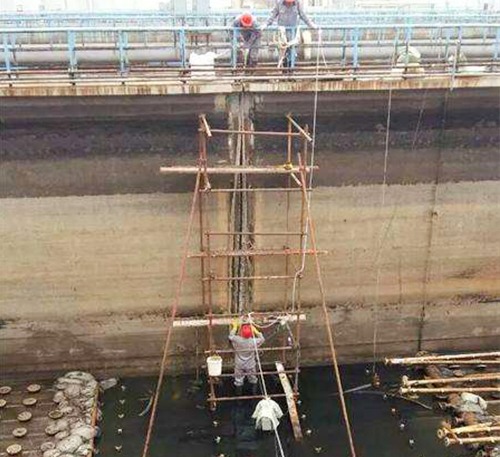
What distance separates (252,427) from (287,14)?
7.32 meters

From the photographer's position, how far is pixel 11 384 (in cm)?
1035

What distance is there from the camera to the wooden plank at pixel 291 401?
9071mm

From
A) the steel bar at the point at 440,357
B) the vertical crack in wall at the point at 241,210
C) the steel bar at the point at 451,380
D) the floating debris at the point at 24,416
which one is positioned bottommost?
the floating debris at the point at 24,416

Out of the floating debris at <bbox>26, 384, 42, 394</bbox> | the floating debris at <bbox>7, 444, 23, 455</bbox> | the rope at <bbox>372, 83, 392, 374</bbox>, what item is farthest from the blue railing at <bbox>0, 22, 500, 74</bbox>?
the floating debris at <bbox>7, 444, 23, 455</bbox>

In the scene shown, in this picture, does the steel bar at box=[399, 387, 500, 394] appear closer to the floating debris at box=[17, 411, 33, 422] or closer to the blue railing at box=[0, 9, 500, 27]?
the floating debris at box=[17, 411, 33, 422]

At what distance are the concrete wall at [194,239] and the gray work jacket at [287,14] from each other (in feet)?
6.24

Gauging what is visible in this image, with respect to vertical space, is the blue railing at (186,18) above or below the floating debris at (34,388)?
above

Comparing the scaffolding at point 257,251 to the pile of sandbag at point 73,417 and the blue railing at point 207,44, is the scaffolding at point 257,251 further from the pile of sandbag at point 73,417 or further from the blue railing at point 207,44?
the pile of sandbag at point 73,417

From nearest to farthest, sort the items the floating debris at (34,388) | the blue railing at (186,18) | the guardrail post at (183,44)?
the guardrail post at (183,44) < the floating debris at (34,388) < the blue railing at (186,18)

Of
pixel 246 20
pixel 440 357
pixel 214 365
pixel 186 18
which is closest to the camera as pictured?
pixel 214 365

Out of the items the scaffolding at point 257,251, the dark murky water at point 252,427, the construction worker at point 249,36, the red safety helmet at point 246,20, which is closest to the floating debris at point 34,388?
the dark murky water at point 252,427

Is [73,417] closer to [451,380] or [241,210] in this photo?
[241,210]

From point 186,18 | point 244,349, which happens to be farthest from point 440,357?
point 186,18

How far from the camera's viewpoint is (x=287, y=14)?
10141mm
